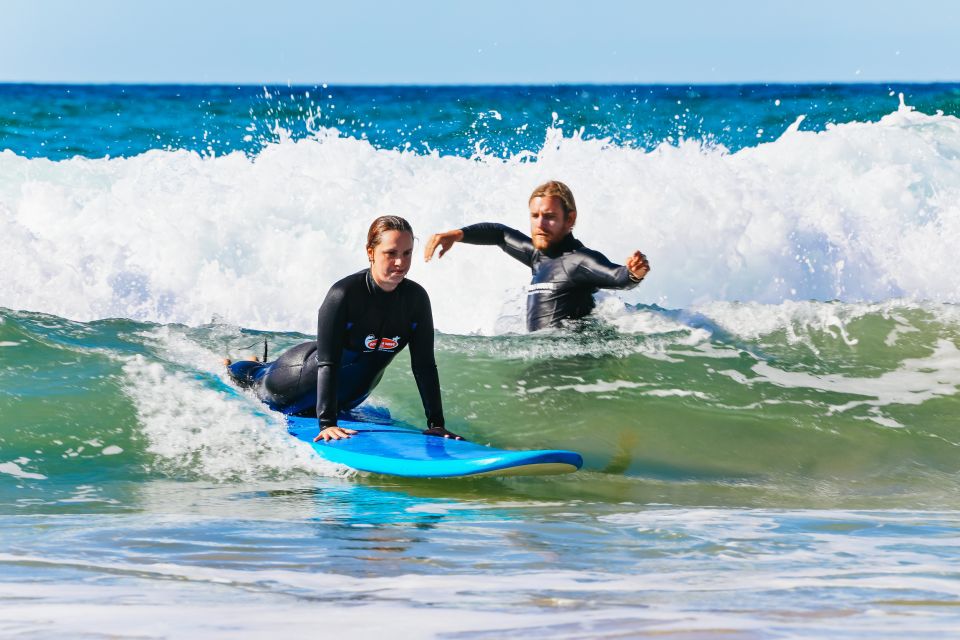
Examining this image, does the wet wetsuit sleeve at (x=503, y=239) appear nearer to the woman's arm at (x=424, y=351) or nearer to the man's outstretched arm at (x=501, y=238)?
the man's outstretched arm at (x=501, y=238)

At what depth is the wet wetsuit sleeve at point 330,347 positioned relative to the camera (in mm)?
5008

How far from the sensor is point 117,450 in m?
5.67

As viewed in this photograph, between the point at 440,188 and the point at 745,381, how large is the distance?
6888 mm

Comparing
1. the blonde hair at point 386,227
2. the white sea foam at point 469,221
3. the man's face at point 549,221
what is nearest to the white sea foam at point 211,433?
the blonde hair at point 386,227

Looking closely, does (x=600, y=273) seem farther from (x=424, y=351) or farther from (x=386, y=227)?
(x=386, y=227)

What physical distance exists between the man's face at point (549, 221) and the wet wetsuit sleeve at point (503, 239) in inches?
6.2

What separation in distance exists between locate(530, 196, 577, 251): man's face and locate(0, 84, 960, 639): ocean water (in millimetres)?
687

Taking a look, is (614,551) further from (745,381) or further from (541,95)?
(541,95)

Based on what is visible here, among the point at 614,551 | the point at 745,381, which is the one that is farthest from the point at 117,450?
the point at 745,381

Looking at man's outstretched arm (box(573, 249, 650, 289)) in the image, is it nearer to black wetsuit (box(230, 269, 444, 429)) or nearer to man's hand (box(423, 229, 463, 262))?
man's hand (box(423, 229, 463, 262))

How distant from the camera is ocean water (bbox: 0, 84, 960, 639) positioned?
122 inches

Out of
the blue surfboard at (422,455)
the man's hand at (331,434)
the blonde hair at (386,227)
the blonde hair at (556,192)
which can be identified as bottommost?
the blue surfboard at (422,455)

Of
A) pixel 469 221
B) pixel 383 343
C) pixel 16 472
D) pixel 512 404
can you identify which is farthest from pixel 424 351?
pixel 469 221

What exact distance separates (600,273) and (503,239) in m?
0.82
